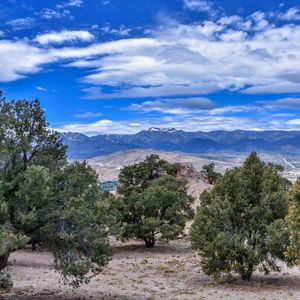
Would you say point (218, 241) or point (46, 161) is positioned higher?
point (46, 161)

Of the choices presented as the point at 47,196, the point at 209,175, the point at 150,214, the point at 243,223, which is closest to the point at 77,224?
the point at 47,196

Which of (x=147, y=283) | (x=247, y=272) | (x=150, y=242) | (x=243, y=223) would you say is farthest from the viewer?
(x=150, y=242)

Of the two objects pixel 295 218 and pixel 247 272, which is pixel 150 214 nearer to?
pixel 247 272

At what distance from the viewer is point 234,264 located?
30.1 meters

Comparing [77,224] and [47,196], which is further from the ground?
[47,196]

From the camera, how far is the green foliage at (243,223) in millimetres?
29375

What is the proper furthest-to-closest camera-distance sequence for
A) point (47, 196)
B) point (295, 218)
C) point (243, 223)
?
point (243, 223)
point (47, 196)
point (295, 218)

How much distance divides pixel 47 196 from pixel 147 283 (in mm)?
13283

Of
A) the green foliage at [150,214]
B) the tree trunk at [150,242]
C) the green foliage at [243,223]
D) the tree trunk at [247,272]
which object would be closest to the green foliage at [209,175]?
the green foliage at [150,214]

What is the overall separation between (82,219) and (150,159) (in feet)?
191

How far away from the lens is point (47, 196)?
2130 centimetres

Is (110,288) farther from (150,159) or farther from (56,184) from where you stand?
(150,159)

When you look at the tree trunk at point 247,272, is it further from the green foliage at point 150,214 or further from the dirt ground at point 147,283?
the green foliage at point 150,214

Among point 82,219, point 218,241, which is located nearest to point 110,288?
point 218,241
